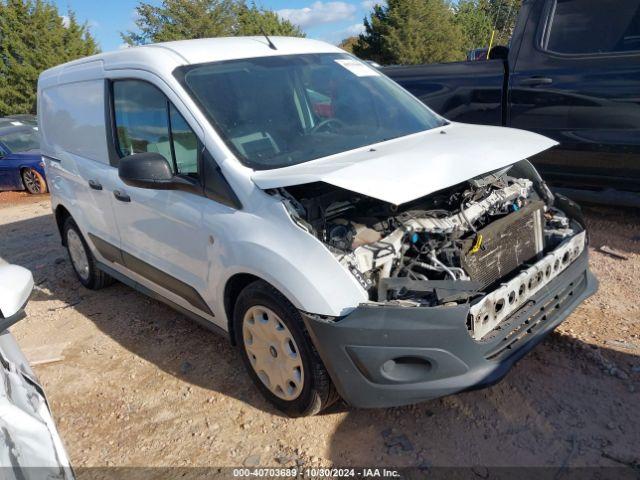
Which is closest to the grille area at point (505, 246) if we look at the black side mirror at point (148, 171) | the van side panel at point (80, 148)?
the black side mirror at point (148, 171)

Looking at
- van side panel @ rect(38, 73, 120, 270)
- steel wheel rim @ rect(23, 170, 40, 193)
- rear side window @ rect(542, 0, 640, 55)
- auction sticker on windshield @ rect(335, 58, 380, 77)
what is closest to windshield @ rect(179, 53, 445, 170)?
auction sticker on windshield @ rect(335, 58, 380, 77)

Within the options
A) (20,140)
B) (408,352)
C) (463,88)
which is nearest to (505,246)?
(408,352)

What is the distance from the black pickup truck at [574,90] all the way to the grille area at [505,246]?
1.72 meters

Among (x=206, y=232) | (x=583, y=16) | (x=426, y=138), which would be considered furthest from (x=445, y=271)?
(x=583, y=16)

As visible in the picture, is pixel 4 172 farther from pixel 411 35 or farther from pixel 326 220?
pixel 411 35

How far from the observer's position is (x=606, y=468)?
2.38m

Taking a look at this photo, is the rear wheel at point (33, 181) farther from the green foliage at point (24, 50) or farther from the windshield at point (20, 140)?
the green foliage at point (24, 50)

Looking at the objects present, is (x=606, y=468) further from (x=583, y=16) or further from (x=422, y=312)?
(x=583, y=16)

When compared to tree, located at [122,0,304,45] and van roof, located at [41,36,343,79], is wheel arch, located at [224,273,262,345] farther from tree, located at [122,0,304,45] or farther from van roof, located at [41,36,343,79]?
tree, located at [122,0,304,45]

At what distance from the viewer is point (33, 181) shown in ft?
39.4

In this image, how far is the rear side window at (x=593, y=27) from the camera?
4383 mm

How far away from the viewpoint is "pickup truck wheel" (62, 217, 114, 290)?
4.87 m

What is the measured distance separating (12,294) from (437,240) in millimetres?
1905

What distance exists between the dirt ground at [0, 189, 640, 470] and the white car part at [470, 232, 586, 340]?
52 centimetres
